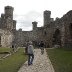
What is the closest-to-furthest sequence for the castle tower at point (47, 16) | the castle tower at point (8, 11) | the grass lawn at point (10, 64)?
the grass lawn at point (10, 64)
the castle tower at point (8, 11)
the castle tower at point (47, 16)

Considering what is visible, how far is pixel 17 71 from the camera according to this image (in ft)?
47.0

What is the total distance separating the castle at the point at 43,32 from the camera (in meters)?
39.1

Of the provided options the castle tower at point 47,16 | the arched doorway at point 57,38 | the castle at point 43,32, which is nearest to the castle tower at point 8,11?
the castle at point 43,32

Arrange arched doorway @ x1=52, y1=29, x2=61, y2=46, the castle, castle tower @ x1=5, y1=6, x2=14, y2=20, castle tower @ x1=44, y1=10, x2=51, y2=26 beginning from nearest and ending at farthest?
the castle → arched doorway @ x1=52, y1=29, x2=61, y2=46 → castle tower @ x1=5, y1=6, x2=14, y2=20 → castle tower @ x1=44, y1=10, x2=51, y2=26

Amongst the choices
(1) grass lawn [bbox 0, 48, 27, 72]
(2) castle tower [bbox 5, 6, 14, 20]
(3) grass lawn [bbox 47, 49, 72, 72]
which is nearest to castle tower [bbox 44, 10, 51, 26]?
(2) castle tower [bbox 5, 6, 14, 20]

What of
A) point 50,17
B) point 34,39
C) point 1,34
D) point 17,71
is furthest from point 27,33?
point 17,71

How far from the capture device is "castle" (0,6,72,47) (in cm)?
3909

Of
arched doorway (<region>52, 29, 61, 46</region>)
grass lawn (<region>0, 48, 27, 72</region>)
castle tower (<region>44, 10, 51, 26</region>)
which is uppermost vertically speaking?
castle tower (<region>44, 10, 51, 26</region>)

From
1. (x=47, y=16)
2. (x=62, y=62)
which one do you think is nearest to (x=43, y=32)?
(x=47, y=16)

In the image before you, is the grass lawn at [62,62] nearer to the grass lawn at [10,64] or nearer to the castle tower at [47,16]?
the grass lawn at [10,64]

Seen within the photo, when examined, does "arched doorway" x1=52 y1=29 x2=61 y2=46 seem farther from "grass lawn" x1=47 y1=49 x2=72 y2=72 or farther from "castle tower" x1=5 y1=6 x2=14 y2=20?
"grass lawn" x1=47 y1=49 x2=72 y2=72

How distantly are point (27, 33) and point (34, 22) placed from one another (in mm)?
3392

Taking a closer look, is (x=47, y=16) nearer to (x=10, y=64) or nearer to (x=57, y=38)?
(x=57, y=38)

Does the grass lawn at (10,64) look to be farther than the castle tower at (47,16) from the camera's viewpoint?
No
